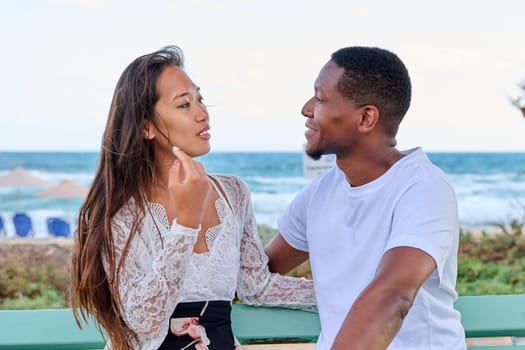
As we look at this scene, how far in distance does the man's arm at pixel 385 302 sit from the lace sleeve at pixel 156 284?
A: 0.50 meters

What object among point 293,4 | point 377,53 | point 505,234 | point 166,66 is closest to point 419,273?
point 377,53

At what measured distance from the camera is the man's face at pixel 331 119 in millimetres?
2023

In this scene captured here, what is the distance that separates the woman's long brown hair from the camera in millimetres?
2055

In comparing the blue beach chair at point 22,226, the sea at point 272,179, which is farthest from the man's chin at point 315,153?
the sea at point 272,179

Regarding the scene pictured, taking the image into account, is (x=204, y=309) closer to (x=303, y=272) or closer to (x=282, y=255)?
(x=282, y=255)

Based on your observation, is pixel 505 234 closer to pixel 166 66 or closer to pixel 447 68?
pixel 166 66

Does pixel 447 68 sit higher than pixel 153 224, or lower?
lower

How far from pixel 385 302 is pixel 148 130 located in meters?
0.88

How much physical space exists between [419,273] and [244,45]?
74.0 ft

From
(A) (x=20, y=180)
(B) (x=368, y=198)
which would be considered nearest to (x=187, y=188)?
(B) (x=368, y=198)

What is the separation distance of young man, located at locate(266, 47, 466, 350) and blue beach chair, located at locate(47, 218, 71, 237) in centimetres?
1393

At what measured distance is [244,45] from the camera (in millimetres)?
23859

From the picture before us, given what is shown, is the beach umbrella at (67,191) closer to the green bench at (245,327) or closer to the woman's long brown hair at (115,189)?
the green bench at (245,327)

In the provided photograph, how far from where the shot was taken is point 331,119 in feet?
6.66
